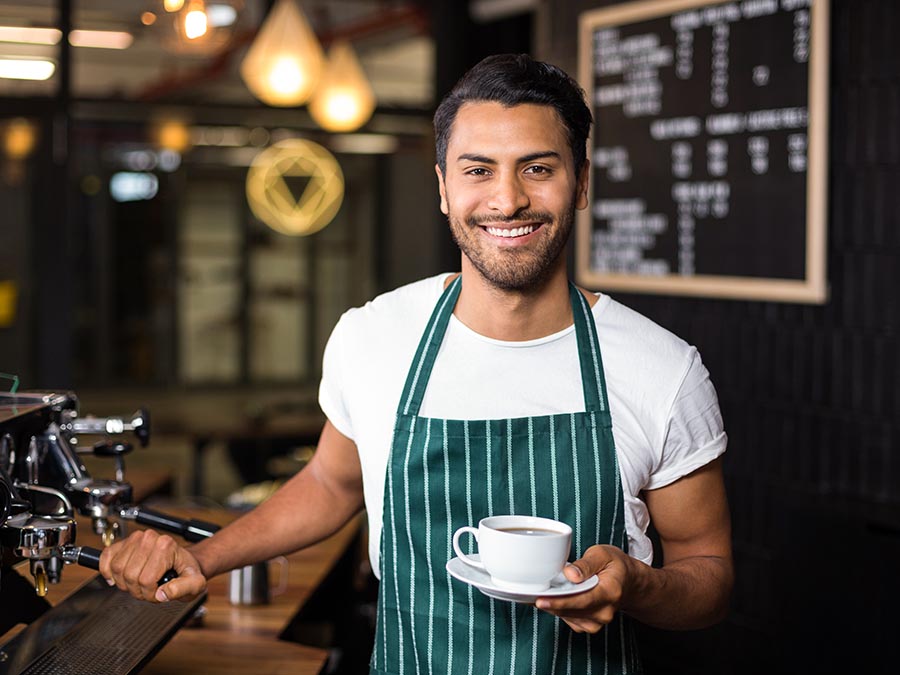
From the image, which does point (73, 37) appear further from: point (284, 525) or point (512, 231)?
point (512, 231)

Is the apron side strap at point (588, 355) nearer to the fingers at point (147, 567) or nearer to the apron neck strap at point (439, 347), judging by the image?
the apron neck strap at point (439, 347)

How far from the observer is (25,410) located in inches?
64.9

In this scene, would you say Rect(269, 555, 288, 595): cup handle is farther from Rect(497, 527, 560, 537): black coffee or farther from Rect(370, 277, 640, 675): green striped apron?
Rect(497, 527, 560, 537): black coffee

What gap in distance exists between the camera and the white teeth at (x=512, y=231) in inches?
64.2

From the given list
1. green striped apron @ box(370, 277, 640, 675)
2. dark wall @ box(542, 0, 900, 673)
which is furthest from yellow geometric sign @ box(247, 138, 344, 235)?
green striped apron @ box(370, 277, 640, 675)

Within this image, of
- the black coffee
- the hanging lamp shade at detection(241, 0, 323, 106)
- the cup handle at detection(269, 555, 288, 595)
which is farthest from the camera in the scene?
the hanging lamp shade at detection(241, 0, 323, 106)

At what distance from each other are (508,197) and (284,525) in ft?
2.05

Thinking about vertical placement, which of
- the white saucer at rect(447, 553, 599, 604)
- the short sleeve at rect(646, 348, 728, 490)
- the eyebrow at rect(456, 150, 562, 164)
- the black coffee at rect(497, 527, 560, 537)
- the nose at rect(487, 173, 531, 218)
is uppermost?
the eyebrow at rect(456, 150, 562, 164)

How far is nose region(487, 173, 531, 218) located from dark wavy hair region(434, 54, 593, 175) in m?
0.11

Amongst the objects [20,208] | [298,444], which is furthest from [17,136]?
[298,444]

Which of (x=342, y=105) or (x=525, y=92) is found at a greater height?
(x=342, y=105)

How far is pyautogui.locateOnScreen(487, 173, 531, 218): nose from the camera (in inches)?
63.2

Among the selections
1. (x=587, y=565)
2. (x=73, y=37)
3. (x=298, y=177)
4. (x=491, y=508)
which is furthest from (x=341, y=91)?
(x=587, y=565)

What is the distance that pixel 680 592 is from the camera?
1587mm
